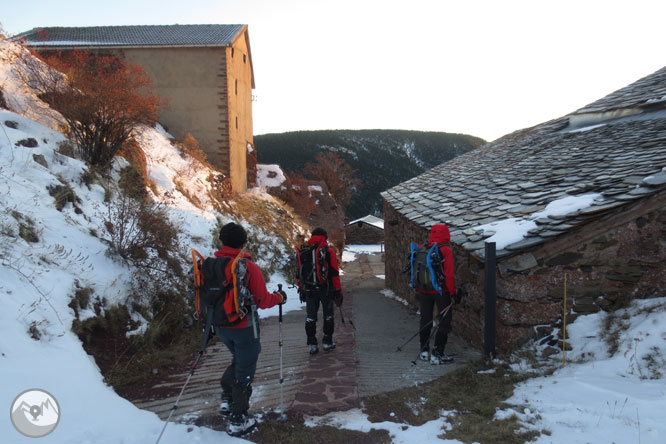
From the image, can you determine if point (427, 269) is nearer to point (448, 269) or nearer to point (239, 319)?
point (448, 269)

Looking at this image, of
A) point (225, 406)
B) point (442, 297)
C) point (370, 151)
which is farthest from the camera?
point (370, 151)

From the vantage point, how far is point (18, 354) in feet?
12.9

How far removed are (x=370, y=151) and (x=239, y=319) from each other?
3589 inches

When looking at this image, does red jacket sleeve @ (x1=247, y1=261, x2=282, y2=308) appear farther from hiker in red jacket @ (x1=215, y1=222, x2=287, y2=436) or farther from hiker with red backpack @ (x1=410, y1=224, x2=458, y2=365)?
hiker with red backpack @ (x1=410, y1=224, x2=458, y2=365)

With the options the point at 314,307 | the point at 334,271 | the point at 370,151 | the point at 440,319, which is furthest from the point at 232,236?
the point at 370,151

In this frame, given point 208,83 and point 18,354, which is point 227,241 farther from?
point 208,83

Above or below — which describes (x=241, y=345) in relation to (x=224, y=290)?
below

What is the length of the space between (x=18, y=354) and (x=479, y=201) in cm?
759

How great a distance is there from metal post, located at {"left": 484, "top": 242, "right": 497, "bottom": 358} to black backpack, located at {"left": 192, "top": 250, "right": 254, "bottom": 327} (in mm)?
3245

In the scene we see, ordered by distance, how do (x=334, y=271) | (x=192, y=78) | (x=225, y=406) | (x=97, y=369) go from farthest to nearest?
1. (x=192, y=78)
2. (x=334, y=271)
3. (x=97, y=369)
4. (x=225, y=406)

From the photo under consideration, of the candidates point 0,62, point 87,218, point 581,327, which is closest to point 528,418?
point 581,327

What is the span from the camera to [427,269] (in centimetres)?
570

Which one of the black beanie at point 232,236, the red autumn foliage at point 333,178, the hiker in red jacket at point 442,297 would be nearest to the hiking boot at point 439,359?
the hiker in red jacket at point 442,297

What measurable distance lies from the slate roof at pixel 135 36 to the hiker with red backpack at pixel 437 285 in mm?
16490
